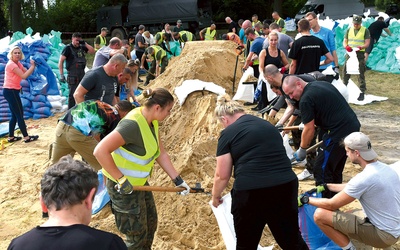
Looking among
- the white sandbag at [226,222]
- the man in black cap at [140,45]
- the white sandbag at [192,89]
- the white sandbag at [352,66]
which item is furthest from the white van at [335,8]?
the white sandbag at [226,222]

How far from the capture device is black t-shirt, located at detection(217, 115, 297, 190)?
3.21 metres

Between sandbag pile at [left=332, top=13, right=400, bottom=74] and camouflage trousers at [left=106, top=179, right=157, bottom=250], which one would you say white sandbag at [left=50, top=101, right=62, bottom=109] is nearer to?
camouflage trousers at [left=106, top=179, right=157, bottom=250]

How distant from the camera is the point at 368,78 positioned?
12.8 meters

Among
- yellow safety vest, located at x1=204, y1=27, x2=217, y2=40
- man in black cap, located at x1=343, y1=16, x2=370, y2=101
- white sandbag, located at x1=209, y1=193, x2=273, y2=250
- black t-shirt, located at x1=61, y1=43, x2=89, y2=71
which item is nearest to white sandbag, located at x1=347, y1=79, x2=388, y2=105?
man in black cap, located at x1=343, y1=16, x2=370, y2=101

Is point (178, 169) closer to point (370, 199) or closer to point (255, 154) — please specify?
point (255, 154)

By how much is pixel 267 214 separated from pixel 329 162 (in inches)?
54.5

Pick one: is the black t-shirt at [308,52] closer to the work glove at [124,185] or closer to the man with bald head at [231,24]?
the work glove at [124,185]

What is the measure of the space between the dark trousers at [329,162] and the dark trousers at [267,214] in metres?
1.08

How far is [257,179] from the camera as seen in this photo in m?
3.20

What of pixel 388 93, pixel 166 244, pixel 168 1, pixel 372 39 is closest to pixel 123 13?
pixel 168 1

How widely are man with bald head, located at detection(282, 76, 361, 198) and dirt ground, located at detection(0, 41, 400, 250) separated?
78 cm

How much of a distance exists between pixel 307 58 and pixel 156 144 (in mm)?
3887

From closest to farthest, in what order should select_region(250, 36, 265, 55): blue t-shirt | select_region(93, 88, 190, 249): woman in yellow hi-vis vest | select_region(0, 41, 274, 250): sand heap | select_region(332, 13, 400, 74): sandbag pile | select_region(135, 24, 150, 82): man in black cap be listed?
select_region(93, 88, 190, 249): woman in yellow hi-vis vest
select_region(0, 41, 274, 250): sand heap
select_region(250, 36, 265, 55): blue t-shirt
select_region(332, 13, 400, 74): sandbag pile
select_region(135, 24, 150, 82): man in black cap

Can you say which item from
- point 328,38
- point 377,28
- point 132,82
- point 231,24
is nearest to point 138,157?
point 132,82
